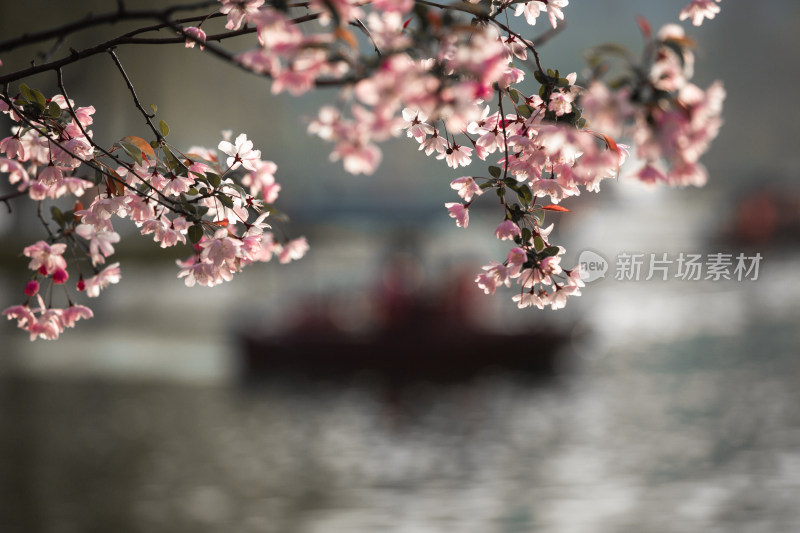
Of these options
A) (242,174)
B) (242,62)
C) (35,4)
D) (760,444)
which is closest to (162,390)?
(35,4)

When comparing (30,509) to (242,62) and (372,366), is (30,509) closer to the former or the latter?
(372,366)

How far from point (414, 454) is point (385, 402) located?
1.86m

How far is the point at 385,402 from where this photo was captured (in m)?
10.3

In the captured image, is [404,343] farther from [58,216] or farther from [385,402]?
[58,216]

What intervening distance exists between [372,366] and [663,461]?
3.98 metres

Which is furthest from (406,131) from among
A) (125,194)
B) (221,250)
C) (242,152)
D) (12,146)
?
(12,146)

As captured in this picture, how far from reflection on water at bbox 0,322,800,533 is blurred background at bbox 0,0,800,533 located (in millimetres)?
31

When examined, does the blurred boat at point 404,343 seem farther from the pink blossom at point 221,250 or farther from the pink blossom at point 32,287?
the pink blossom at point 221,250

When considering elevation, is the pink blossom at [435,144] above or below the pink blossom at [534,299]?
above

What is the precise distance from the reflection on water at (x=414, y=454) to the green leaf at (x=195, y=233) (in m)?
5.23

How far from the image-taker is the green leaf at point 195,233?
1.66m

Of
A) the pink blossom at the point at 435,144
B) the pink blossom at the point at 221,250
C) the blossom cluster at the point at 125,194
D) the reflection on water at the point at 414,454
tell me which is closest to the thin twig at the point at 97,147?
the blossom cluster at the point at 125,194

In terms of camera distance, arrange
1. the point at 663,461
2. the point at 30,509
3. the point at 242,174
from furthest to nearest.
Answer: the point at 663,461
the point at 30,509
the point at 242,174

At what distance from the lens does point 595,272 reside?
150 inches
